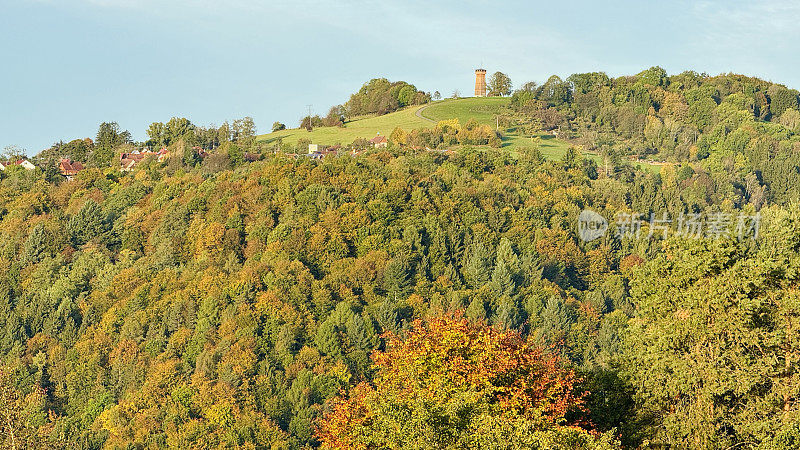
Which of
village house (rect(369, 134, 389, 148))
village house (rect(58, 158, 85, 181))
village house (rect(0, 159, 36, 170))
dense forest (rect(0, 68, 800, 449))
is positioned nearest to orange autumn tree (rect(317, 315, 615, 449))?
dense forest (rect(0, 68, 800, 449))

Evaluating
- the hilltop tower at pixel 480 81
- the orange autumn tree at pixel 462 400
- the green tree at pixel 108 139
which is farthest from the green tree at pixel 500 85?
the orange autumn tree at pixel 462 400

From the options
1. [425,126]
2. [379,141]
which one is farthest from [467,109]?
[379,141]

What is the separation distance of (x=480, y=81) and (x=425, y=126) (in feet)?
129

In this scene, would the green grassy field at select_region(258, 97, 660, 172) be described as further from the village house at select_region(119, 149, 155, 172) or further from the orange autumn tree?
the orange autumn tree

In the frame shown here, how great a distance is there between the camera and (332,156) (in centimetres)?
12612

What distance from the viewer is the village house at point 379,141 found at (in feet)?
464

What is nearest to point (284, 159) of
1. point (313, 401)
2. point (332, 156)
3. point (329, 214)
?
point (332, 156)

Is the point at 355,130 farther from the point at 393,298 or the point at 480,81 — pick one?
the point at 393,298

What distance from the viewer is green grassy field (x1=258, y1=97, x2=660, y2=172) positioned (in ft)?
491

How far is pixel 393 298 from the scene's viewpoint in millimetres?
101500

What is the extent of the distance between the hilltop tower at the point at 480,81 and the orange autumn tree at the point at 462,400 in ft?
501

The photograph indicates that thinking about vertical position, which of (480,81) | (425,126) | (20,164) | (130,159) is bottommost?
(20,164)

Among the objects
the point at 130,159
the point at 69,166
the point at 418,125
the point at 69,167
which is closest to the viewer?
the point at 130,159

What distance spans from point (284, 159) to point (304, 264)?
73.4 feet
